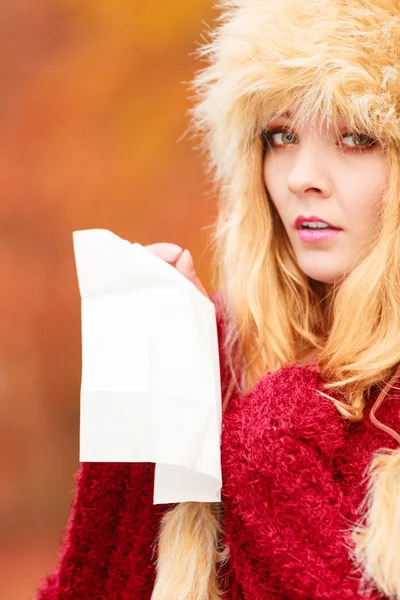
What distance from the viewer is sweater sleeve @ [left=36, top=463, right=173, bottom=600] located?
1.07 m

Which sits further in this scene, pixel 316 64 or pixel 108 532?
pixel 108 532

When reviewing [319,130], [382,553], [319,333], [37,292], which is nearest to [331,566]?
[382,553]

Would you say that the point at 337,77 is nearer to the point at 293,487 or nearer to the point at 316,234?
the point at 316,234

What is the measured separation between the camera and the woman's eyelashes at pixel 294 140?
37.3 inches

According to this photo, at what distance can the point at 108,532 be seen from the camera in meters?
1.09

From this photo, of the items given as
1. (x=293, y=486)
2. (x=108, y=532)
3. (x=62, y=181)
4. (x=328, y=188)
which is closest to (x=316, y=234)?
(x=328, y=188)

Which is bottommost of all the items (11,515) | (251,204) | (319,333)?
(11,515)

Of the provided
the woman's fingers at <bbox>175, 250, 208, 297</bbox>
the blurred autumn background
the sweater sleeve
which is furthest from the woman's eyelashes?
the blurred autumn background

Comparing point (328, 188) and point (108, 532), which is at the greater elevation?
point (328, 188)

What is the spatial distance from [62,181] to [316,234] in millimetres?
1976

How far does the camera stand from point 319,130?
0.96 metres

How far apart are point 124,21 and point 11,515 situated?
70.4 inches

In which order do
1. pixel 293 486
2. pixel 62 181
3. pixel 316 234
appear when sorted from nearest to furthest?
pixel 293 486 < pixel 316 234 < pixel 62 181

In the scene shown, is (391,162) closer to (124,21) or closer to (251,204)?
(251,204)
